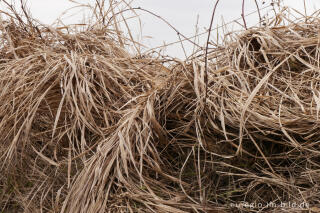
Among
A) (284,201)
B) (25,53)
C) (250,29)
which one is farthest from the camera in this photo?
(25,53)

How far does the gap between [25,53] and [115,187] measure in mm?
1297

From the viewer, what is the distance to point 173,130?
1.53 meters

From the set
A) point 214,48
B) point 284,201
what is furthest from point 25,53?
point 284,201

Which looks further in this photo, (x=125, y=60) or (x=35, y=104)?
(x=125, y=60)

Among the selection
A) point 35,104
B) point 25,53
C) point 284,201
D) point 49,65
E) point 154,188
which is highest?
point 25,53

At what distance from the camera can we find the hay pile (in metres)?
1.39

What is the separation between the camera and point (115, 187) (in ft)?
4.62

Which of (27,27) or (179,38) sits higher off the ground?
(27,27)

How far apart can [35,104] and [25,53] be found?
0.85 m

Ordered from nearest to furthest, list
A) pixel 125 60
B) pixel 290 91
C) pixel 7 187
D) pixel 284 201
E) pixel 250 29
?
pixel 284 201 < pixel 290 91 < pixel 7 187 < pixel 250 29 < pixel 125 60

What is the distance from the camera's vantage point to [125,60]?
2.14 meters

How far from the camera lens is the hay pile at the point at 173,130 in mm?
1394

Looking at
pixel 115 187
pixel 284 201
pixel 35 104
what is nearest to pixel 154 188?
pixel 115 187

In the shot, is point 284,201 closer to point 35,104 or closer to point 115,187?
point 115,187
